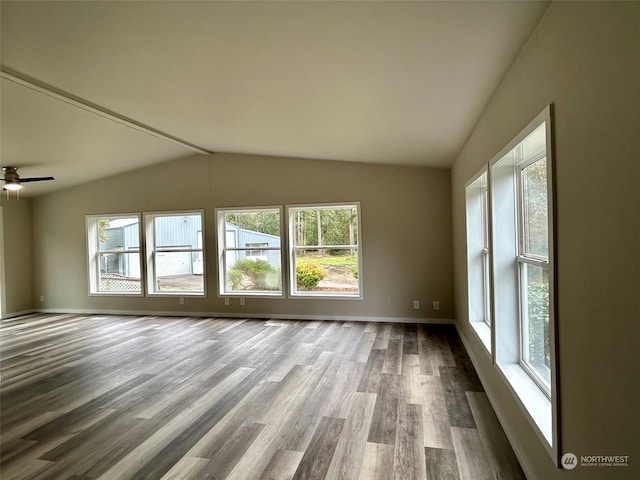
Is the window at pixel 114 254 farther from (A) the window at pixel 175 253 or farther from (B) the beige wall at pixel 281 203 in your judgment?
(A) the window at pixel 175 253

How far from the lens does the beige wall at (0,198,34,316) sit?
684 cm

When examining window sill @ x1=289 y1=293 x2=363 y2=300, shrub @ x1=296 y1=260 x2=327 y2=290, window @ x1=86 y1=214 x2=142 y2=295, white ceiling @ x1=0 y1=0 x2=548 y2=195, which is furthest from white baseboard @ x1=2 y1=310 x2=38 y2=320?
shrub @ x1=296 y1=260 x2=327 y2=290

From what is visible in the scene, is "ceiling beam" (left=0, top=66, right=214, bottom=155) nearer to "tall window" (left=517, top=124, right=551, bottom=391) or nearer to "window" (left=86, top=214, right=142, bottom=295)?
"window" (left=86, top=214, right=142, bottom=295)

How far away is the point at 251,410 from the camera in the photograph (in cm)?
273

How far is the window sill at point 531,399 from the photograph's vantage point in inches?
66.3

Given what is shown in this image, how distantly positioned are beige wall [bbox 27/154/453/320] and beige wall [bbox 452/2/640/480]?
12.1 ft

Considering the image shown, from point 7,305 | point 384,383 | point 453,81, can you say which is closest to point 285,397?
point 384,383

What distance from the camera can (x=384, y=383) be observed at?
10.4 ft

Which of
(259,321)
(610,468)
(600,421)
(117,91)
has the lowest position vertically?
(259,321)

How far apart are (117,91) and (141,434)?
9.67 feet

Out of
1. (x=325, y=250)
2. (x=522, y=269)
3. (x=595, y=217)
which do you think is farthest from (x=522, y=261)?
(x=325, y=250)

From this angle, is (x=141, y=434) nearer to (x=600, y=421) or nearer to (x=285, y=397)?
(x=285, y=397)

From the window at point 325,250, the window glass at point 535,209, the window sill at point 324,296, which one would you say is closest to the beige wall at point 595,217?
the window glass at point 535,209
